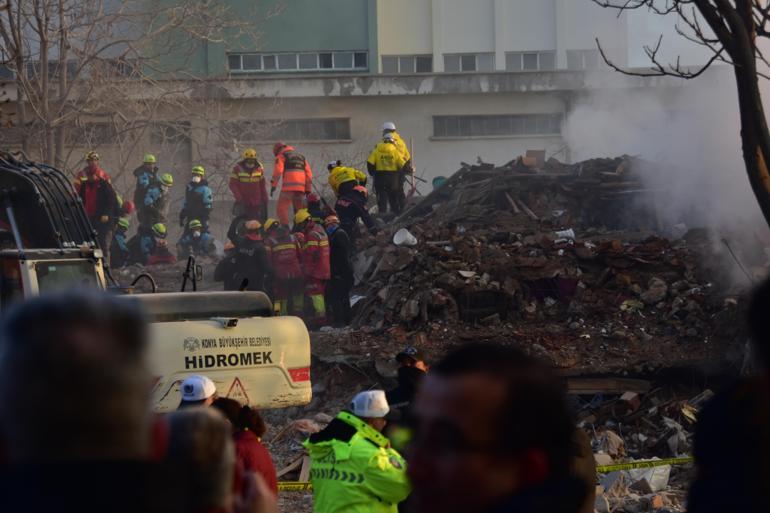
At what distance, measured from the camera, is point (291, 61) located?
125 feet

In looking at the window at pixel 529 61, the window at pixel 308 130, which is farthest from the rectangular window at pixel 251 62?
the window at pixel 529 61

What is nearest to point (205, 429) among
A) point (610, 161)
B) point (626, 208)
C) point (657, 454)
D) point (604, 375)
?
point (657, 454)

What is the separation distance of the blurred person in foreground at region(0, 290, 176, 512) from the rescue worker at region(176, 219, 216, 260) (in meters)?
20.3

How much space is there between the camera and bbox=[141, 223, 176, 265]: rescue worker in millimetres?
21188

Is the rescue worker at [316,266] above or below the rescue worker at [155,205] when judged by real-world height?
below

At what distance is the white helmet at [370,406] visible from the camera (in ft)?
18.6

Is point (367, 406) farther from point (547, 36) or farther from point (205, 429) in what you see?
point (547, 36)

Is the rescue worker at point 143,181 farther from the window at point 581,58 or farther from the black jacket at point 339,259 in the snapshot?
the window at point 581,58

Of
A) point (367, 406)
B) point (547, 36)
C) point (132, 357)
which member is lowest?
point (367, 406)

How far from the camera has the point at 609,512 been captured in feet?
29.1

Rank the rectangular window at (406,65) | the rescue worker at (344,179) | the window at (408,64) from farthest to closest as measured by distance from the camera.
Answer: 1. the rectangular window at (406,65)
2. the window at (408,64)
3. the rescue worker at (344,179)

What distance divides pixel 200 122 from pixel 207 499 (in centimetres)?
2964

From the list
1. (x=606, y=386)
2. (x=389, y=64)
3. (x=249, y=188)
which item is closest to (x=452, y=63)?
(x=389, y=64)

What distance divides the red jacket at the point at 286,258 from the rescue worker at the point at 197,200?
5.82 metres
